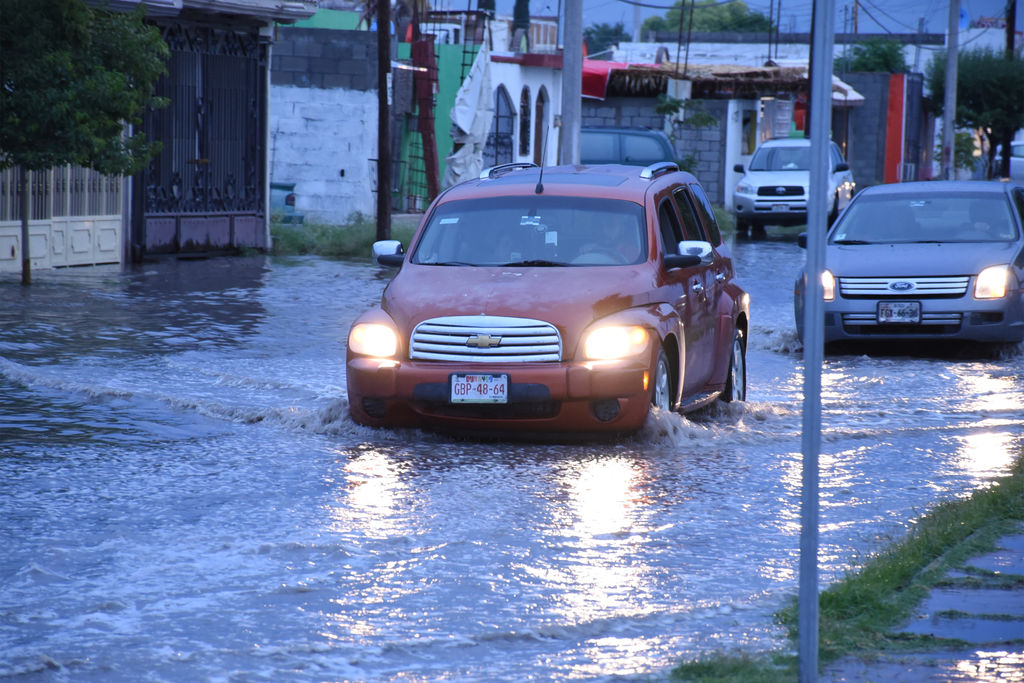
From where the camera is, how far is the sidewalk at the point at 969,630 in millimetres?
4867

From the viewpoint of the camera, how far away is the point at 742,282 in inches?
854

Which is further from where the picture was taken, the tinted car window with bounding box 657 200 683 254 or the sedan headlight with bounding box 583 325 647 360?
the tinted car window with bounding box 657 200 683 254

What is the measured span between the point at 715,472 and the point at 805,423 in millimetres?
4318

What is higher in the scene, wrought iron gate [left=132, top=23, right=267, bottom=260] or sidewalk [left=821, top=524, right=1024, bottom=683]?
wrought iron gate [left=132, top=23, right=267, bottom=260]

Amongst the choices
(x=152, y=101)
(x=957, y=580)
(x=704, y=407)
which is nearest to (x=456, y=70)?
(x=152, y=101)

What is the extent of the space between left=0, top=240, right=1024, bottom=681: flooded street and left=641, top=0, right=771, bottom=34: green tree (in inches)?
4493

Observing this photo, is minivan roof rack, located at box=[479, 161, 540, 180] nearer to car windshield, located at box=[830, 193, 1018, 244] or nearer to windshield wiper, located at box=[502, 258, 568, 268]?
windshield wiper, located at box=[502, 258, 568, 268]

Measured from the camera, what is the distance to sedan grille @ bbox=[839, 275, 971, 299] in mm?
14062

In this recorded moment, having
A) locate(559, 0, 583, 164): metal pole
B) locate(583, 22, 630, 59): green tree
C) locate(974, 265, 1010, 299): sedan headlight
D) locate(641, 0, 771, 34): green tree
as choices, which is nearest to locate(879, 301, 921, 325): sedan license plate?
locate(974, 265, 1010, 299): sedan headlight

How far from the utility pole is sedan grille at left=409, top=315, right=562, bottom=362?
47.0ft

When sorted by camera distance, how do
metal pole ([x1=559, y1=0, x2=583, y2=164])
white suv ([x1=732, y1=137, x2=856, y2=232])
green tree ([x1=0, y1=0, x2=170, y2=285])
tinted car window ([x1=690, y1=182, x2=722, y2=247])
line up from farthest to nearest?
white suv ([x1=732, y1=137, x2=856, y2=232]) < metal pole ([x1=559, y1=0, x2=583, y2=164]) < green tree ([x1=0, y1=0, x2=170, y2=285]) < tinted car window ([x1=690, y1=182, x2=722, y2=247])

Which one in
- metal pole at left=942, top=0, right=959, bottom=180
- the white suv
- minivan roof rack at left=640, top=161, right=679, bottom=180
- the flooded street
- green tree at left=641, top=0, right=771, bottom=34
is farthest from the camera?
green tree at left=641, top=0, right=771, bottom=34

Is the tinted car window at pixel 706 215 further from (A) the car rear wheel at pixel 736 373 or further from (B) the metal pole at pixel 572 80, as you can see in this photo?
(B) the metal pole at pixel 572 80

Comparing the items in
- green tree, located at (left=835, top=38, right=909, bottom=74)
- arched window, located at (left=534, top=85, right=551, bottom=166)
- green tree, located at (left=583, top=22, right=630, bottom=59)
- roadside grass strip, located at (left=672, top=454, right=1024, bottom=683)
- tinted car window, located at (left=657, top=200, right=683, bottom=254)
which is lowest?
roadside grass strip, located at (left=672, top=454, right=1024, bottom=683)
